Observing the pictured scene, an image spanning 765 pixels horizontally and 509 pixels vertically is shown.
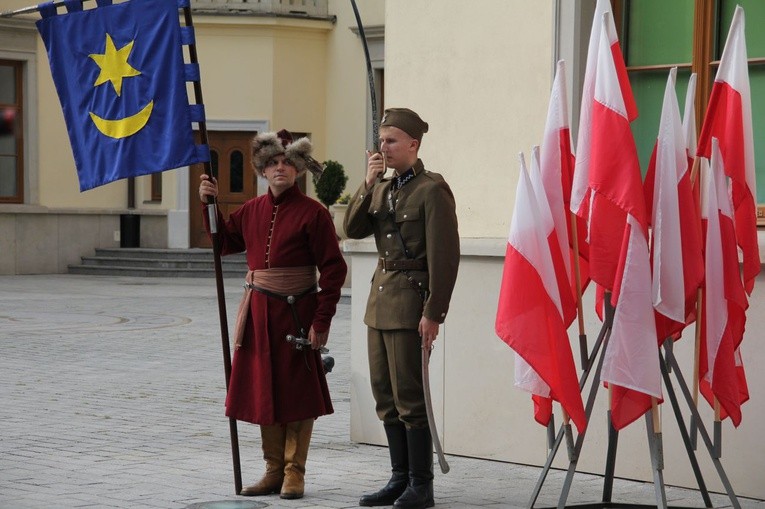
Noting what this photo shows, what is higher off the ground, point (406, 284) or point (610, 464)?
point (406, 284)

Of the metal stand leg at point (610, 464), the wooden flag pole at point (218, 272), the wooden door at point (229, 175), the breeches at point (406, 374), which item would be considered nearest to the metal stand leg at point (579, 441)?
the metal stand leg at point (610, 464)

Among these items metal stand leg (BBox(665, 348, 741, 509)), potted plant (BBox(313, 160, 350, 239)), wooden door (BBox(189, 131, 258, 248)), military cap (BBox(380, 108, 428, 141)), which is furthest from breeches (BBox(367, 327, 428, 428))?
wooden door (BBox(189, 131, 258, 248))

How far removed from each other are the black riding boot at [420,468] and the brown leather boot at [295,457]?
601 mm

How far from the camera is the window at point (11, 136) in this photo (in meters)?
29.7

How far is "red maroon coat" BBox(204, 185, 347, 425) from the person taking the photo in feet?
23.5

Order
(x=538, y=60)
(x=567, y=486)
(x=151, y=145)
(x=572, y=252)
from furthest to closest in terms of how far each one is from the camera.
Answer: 1. (x=538, y=60)
2. (x=151, y=145)
3. (x=572, y=252)
4. (x=567, y=486)

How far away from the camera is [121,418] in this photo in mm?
9781

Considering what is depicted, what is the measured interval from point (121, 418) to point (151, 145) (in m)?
3.17

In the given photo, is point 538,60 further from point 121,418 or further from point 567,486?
point 121,418

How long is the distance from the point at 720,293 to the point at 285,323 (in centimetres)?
213

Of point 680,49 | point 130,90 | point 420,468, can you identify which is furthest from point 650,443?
point 130,90

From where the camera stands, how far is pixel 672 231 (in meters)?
6.07

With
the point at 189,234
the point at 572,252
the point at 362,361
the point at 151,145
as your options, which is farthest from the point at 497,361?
the point at 189,234

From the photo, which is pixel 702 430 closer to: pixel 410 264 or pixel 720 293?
pixel 720 293
